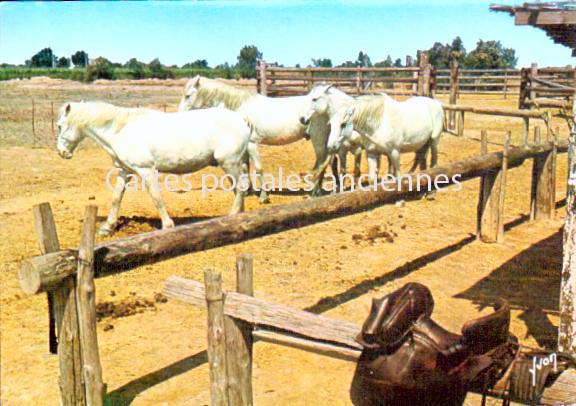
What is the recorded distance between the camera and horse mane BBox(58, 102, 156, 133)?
761 cm

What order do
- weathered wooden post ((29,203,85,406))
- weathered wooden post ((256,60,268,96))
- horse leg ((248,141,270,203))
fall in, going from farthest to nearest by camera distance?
weathered wooden post ((256,60,268,96)) < horse leg ((248,141,270,203)) < weathered wooden post ((29,203,85,406))

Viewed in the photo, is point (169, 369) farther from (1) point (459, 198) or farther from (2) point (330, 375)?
(1) point (459, 198)

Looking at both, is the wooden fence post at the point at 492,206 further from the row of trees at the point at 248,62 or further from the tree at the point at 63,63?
the tree at the point at 63,63

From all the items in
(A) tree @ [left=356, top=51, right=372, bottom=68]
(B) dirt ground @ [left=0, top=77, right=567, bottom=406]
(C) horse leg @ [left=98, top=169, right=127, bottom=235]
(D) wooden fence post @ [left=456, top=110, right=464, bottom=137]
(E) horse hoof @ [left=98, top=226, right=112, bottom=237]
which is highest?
(A) tree @ [left=356, top=51, right=372, bottom=68]

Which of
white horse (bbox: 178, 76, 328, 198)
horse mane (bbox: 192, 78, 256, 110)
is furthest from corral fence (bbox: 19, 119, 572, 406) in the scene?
white horse (bbox: 178, 76, 328, 198)

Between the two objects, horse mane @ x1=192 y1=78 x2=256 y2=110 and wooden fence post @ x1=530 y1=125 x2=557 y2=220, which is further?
horse mane @ x1=192 y1=78 x2=256 y2=110

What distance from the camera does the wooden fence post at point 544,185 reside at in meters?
9.25

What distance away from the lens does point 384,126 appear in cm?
954

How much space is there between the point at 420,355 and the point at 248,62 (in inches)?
2360

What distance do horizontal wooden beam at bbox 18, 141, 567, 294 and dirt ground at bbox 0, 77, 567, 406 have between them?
0.96 m

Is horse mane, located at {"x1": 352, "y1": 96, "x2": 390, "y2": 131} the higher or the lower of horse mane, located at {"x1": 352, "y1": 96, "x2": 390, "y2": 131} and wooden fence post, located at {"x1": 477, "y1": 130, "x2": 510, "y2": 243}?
the higher

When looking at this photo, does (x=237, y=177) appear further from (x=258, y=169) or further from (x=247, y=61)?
(x=247, y=61)

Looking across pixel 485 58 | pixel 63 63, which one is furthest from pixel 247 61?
pixel 485 58

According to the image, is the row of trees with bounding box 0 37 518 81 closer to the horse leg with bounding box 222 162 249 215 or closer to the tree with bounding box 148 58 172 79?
the tree with bounding box 148 58 172 79
